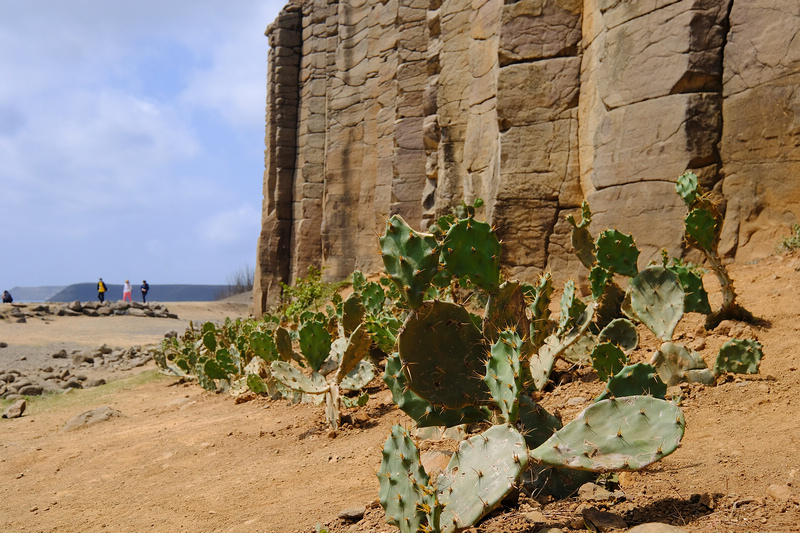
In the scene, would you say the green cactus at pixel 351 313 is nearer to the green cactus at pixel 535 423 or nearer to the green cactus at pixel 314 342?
the green cactus at pixel 314 342

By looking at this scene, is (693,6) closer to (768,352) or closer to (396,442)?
(768,352)

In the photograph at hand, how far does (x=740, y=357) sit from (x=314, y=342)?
2.84 meters

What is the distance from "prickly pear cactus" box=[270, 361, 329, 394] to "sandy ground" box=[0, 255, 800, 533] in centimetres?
25

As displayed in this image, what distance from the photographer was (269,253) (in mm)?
19734

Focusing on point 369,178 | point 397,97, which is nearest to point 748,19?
point 397,97

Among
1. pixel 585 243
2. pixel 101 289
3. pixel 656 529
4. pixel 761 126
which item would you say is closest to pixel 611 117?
pixel 761 126

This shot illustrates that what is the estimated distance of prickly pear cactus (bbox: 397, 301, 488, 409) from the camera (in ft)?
8.65

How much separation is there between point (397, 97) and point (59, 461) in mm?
10467

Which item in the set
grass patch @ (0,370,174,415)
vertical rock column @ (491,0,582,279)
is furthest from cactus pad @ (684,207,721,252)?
grass patch @ (0,370,174,415)

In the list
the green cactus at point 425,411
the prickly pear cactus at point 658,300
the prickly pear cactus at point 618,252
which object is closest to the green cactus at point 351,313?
the prickly pear cactus at point 618,252

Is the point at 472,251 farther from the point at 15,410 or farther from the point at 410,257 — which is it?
the point at 15,410

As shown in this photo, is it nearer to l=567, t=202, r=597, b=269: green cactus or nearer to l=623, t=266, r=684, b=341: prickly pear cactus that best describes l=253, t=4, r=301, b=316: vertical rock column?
l=567, t=202, r=597, b=269: green cactus

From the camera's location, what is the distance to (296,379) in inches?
201

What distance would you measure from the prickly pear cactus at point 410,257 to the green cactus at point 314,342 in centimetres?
270
